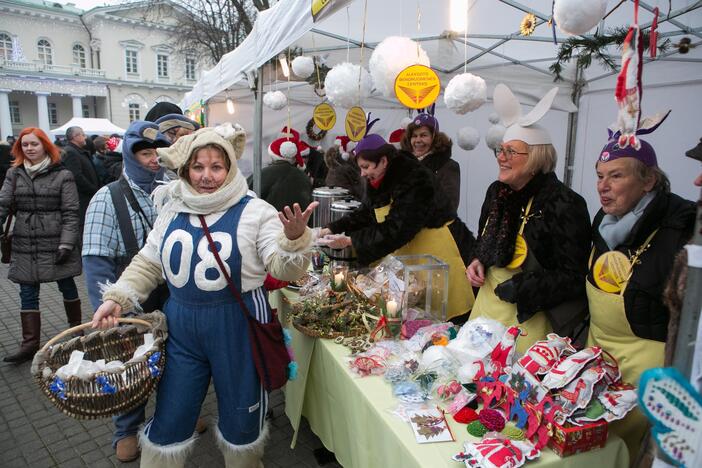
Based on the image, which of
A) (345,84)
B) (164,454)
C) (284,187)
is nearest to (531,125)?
(345,84)

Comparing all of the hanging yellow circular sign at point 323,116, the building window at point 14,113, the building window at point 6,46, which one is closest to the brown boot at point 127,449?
the hanging yellow circular sign at point 323,116

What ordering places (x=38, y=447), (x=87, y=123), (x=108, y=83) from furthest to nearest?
1. (x=108, y=83)
2. (x=87, y=123)
3. (x=38, y=447)

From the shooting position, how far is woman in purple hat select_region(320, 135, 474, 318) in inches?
104

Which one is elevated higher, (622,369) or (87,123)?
(87,123)

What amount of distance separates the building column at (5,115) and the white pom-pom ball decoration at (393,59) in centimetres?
3657

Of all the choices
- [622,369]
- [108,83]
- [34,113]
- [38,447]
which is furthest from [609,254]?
[34,113]

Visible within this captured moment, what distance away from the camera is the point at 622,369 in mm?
1624

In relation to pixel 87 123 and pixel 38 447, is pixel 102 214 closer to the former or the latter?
pixel 38 447

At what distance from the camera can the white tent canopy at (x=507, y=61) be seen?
3.79 meters

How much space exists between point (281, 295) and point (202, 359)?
3.19 feet

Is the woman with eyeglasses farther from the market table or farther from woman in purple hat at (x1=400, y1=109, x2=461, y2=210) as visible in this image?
woman in purple hat at (x1=400, y1=109, x2=461, y2=210)

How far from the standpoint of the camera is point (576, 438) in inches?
52.0

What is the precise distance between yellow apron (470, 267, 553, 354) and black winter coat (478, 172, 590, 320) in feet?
0.38

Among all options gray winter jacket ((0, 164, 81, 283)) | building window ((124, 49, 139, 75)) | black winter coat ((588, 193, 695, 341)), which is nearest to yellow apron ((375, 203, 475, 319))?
black winter coat ((588, 193, 695, 341))
